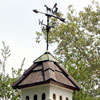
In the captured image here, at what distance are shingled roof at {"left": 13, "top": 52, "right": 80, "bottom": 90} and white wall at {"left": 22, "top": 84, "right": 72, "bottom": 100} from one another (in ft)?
0.54

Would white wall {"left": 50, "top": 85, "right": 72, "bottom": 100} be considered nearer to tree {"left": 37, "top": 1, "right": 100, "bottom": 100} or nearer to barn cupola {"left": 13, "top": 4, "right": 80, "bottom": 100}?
barn cupola {"left": 13, "top": 4, "right": 80, "bottom": 100}

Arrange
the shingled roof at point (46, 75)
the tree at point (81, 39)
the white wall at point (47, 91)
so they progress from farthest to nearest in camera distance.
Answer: the tree at point (81, 39), the white wall at point (47, 91), the shingled roof at point (46, 75)

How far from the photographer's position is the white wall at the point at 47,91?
715 centimetres

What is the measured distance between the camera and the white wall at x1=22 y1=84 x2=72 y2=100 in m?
7.15

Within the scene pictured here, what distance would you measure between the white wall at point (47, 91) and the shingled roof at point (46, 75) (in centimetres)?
16

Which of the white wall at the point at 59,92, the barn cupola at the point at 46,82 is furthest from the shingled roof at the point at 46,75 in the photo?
the white wall at the point at 59,92

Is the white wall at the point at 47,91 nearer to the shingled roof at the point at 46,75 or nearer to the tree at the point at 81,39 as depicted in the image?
the shingled roof at the point at 46,75

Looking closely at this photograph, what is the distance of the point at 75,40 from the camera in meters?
21.3

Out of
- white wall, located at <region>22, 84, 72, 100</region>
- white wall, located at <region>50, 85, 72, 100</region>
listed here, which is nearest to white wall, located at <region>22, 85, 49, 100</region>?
white wall, located at <region>22, 84, 72, 100</region>

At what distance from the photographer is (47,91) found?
23.5 ft

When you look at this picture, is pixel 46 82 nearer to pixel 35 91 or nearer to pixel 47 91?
pixel 47 91

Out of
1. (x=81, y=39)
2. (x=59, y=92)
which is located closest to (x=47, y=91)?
(x=59, y=92)

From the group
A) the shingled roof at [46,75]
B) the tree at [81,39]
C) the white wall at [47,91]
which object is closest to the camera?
the shingled roof at [46,75]

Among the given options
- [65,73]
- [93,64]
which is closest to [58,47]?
[93,64]
